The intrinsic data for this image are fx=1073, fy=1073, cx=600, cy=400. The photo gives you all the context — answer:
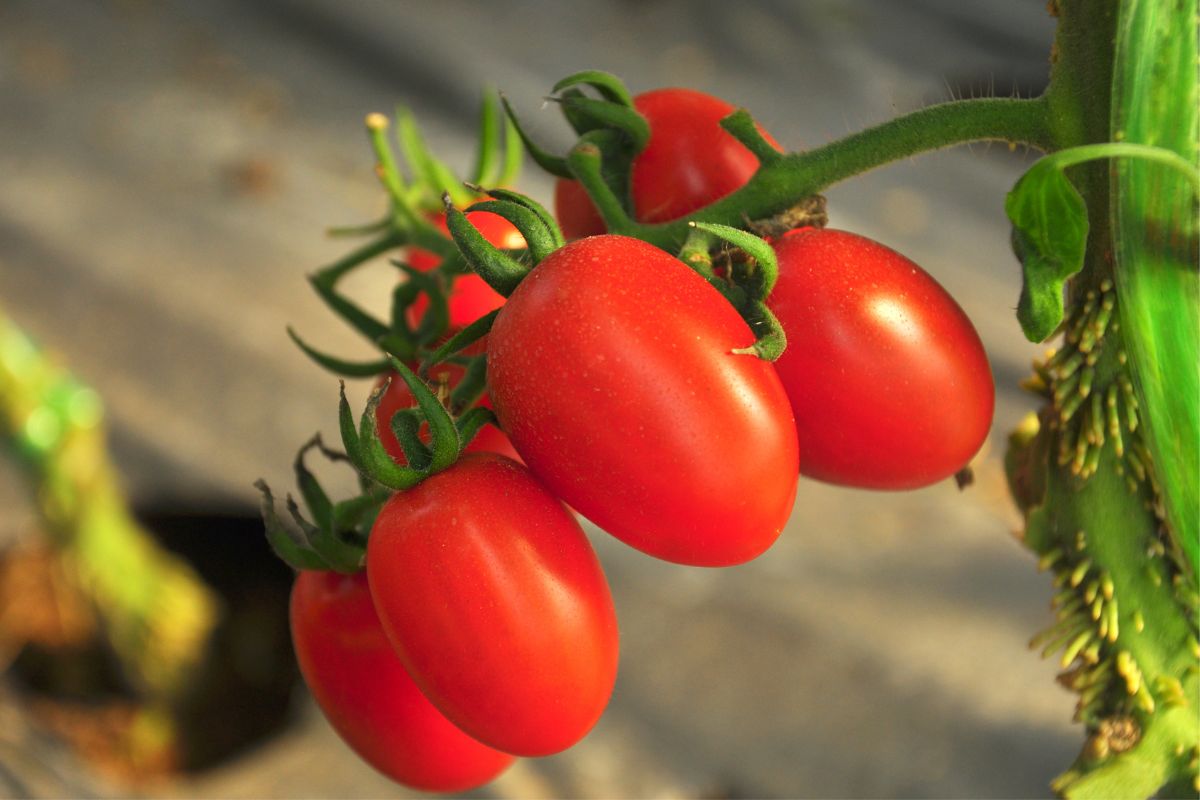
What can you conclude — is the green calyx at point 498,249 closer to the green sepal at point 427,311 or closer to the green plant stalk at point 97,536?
the green sepal at point 427,311

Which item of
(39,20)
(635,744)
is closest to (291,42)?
(39,20)

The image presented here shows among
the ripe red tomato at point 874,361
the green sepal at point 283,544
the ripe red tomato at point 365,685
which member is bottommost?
the ripe red tomato at point 365,685

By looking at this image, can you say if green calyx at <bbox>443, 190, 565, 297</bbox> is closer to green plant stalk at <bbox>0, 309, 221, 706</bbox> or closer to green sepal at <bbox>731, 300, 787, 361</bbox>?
green sepal at <bbox>731, 300, 787, 361</bbox>

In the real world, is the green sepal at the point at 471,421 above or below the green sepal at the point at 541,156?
below

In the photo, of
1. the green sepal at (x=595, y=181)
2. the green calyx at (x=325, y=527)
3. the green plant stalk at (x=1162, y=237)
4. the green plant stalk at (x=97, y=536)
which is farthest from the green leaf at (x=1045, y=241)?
the green plant stalk at (x=97, y=536)

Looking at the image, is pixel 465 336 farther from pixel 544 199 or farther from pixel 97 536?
pixel 544 199

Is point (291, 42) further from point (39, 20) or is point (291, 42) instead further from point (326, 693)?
point (326, 693)

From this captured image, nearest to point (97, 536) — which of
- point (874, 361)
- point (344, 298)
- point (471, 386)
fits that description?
point (344, 298)
